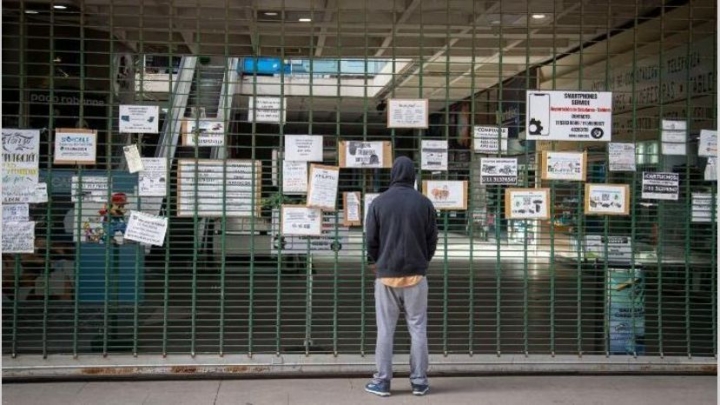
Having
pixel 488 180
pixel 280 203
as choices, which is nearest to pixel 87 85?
pixel 280 203

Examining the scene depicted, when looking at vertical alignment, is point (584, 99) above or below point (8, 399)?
above

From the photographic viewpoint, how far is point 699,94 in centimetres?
653

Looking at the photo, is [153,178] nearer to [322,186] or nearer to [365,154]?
[322,186]

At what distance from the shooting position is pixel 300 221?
6.16 m

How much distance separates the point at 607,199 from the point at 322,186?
2.53 meters

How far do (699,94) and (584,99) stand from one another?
46.0 inches

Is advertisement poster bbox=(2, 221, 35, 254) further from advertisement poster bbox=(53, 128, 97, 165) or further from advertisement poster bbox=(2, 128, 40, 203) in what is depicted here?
advertisement poster bbox=(53, 128, 97, 165)

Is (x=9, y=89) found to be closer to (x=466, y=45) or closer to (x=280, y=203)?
(x=280, y=203)

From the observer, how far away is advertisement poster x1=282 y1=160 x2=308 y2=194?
614cm

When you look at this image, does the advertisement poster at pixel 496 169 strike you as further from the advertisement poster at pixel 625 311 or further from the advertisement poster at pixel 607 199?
the advertisement poster at pixel 625 311

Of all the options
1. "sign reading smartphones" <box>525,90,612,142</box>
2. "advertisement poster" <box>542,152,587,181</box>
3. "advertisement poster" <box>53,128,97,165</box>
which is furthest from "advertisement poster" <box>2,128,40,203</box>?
"advertisement poster" <box>542,152,587,181</box>

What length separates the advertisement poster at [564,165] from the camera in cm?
625

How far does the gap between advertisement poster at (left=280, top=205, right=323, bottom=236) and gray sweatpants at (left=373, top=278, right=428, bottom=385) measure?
92 cm

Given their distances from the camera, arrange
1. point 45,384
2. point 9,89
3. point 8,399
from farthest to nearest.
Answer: point 9,89
point 45,384
point 8,399
